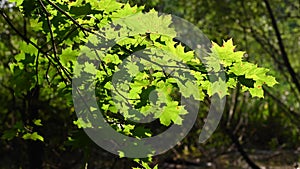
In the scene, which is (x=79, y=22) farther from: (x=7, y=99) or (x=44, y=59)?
(x=7, y=99)

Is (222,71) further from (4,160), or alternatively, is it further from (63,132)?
(4,160)

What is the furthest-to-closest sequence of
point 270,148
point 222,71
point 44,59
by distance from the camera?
point 270,148, point 44,59, point 222,71

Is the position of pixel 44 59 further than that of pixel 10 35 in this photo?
No

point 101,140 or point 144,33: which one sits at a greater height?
point 144,33

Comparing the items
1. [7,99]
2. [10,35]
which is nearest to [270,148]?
[7,99]

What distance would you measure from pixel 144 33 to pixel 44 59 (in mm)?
937

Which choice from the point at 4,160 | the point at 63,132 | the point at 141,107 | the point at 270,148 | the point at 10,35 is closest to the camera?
the point at 141,107

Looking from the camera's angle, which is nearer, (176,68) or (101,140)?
(176,68)

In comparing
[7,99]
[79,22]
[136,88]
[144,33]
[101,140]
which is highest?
[7,99]

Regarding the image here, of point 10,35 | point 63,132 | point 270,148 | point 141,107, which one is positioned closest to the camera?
point 141,107

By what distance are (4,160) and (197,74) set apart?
5.28 meters

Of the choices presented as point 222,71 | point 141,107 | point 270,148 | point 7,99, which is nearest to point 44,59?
point 141,107

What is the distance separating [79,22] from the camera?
2.12 meters

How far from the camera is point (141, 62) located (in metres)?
2.00
